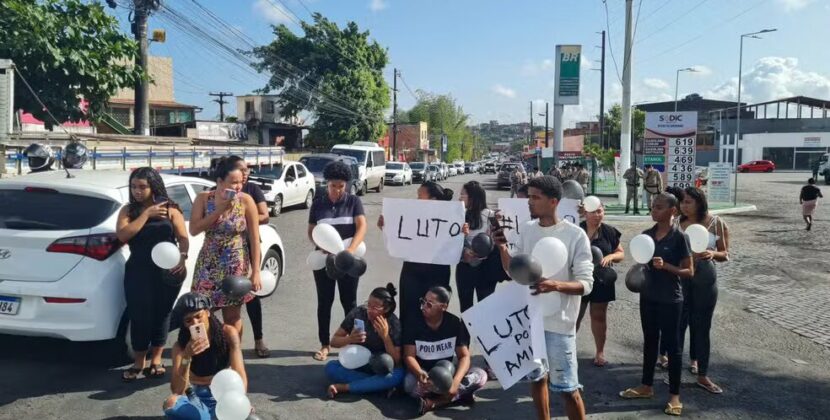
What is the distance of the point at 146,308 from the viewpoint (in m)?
4.95

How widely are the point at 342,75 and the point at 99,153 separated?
121 ft

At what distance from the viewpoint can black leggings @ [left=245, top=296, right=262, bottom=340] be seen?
5469 mm

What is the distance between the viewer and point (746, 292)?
9.12m

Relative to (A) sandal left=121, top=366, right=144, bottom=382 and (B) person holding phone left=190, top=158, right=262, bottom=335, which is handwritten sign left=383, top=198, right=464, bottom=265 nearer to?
(B) person holding phone left=190, top=158, right=262, bottom=335

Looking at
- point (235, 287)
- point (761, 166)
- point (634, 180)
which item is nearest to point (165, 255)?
point (235, 287)

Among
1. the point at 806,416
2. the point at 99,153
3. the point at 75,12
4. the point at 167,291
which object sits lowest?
the point at 806,416

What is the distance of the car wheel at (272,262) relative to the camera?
7.59 metres

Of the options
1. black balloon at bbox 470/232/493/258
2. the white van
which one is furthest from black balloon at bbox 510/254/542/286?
the white van

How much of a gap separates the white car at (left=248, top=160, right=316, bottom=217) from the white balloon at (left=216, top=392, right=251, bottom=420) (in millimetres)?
13055

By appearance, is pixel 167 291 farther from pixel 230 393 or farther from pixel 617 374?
pixel 617 374

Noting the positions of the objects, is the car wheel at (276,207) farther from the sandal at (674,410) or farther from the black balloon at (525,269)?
the black balloon at (525,269)

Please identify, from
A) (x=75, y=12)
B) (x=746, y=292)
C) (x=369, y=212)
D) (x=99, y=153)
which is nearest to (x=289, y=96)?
(x=369, y=212)

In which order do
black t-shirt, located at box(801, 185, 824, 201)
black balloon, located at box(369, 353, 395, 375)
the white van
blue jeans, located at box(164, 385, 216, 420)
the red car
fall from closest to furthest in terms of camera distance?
blue jeans, located at box(164, 385, 216, 420) → black balloon, located at box(369, 353, 395, 375) → black t-shirt, located at box(801, 185, 824, 201) → the white van → the red car

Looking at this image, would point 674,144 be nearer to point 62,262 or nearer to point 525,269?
point 525,269
